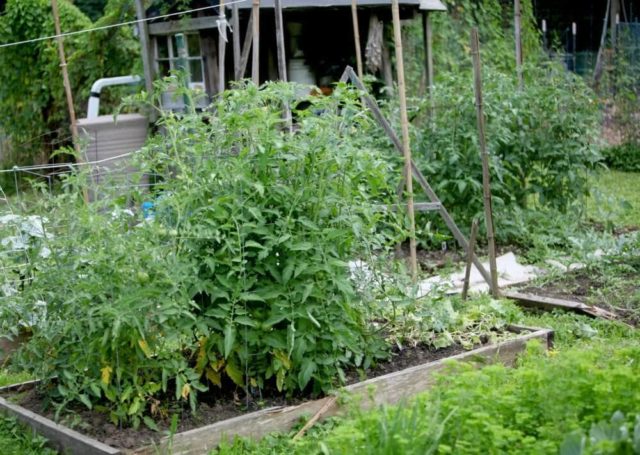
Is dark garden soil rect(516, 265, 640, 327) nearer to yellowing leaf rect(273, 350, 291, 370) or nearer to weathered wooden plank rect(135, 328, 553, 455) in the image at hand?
weathered wooden plank rect(135, 328, 553, 455)

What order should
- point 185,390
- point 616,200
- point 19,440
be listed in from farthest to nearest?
1. point 616,200
2. point 19,440
3. point 185,390

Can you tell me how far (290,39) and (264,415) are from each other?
8710mm

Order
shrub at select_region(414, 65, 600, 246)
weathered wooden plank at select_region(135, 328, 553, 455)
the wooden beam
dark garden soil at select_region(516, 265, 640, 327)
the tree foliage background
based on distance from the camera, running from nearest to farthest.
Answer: weathered wooden plank at select_region(135, 328, 553, 455)
dark garden soil at select_region(516, 265, 640, 327)
shrub at select_region(414, 65, 600, 246)
the wooden beam
the tree foliage background

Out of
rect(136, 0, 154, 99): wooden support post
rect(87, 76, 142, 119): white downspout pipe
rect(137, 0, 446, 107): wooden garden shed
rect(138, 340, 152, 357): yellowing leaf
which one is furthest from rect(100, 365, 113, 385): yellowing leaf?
rect(87, 76, 142, 119): white downspout pipe

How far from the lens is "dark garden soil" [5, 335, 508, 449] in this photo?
4.37 m

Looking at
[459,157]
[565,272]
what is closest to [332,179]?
[565,272]

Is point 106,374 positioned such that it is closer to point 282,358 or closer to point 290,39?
point 282,358

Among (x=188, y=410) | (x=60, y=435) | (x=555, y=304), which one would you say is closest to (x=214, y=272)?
(x=188, y=410)

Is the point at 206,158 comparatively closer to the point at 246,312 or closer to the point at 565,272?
the point at 246,312

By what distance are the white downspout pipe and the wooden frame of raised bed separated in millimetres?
8338

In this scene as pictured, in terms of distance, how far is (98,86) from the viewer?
13.1 metres

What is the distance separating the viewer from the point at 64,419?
4.55 metres

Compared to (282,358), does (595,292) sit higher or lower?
lower

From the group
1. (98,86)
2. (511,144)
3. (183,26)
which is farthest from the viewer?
(98,86)
